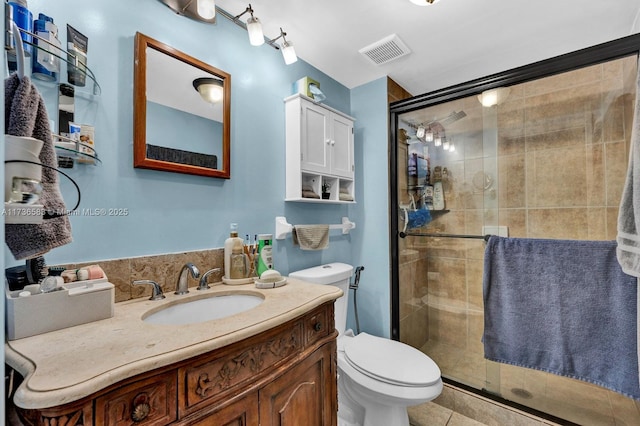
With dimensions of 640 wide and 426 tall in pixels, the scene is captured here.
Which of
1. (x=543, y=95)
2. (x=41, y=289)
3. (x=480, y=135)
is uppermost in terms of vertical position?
(x=543, y=95)

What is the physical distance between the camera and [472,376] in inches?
73.4

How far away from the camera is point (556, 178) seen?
1.82 metres

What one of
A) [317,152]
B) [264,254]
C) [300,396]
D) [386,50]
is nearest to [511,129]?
[386,50]

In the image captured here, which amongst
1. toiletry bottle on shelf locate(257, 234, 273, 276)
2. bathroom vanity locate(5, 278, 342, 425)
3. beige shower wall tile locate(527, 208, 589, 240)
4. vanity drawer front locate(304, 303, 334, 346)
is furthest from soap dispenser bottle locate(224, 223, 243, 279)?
beige shower wall tile locate(527, 208, 589, 240)

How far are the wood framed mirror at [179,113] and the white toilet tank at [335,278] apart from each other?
706 millimetres

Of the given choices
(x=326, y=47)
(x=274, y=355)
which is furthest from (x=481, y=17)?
(x=274, y=355)

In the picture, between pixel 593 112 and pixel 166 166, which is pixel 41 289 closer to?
pixel 166 166

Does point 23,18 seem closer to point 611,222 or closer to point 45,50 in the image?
point 45,50

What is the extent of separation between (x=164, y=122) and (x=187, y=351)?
0.93 metres

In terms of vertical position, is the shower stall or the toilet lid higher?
the shower stall

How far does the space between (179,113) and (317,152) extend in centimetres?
80

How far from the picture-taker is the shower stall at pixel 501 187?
158cm

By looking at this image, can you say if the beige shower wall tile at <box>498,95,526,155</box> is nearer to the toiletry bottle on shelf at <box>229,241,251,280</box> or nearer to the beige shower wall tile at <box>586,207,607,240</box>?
the beige shower wall tile at <box>586,207,607,240</box>

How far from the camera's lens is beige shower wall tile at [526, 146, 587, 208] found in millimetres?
1750
